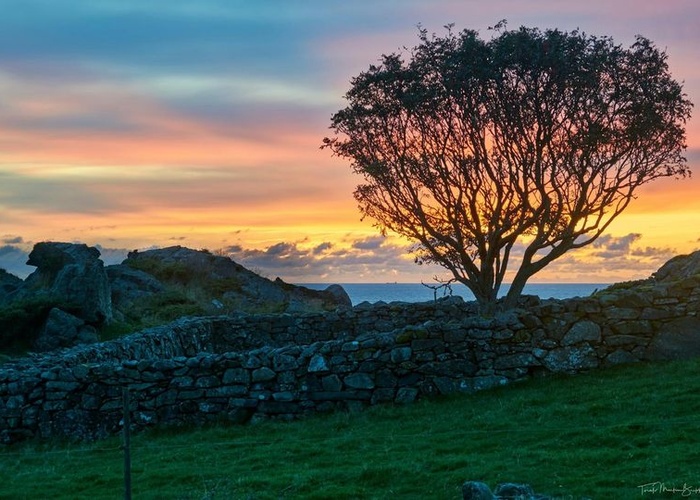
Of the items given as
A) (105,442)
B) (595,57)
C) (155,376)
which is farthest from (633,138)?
(105,442)

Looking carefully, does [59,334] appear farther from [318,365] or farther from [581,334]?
[581,334]

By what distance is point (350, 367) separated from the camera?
20.0 m

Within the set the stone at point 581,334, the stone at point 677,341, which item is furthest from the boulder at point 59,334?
the stone at point 677,341

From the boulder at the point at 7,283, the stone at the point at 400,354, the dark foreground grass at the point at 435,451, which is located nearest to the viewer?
the dark foreground grass at the point at 435,451

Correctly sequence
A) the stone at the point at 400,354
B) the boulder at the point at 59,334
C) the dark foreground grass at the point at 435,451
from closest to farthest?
the dark foreground grass at the point at 435,451, the stone at the point at 400,354, the boulder at the point at 59,334

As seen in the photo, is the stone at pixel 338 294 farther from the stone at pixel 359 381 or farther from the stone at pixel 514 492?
the stone at pixel 514 492

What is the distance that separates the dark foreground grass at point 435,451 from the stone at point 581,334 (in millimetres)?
995

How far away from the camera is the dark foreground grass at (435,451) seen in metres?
12.5

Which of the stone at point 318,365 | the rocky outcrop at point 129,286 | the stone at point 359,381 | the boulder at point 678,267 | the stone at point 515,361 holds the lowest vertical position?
the stone at point 359,381

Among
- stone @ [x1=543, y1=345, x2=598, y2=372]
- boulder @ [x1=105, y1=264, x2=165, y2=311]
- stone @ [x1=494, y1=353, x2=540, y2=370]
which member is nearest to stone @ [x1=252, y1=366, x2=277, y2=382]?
stone @ [x1=494, y1=353, x2=540, y2=370]

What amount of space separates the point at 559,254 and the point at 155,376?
49.3 ft

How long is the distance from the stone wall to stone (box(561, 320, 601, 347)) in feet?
0.09

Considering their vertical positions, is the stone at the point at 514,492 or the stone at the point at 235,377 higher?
the stone at the point at 235,377

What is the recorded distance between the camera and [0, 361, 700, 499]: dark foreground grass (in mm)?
12453
